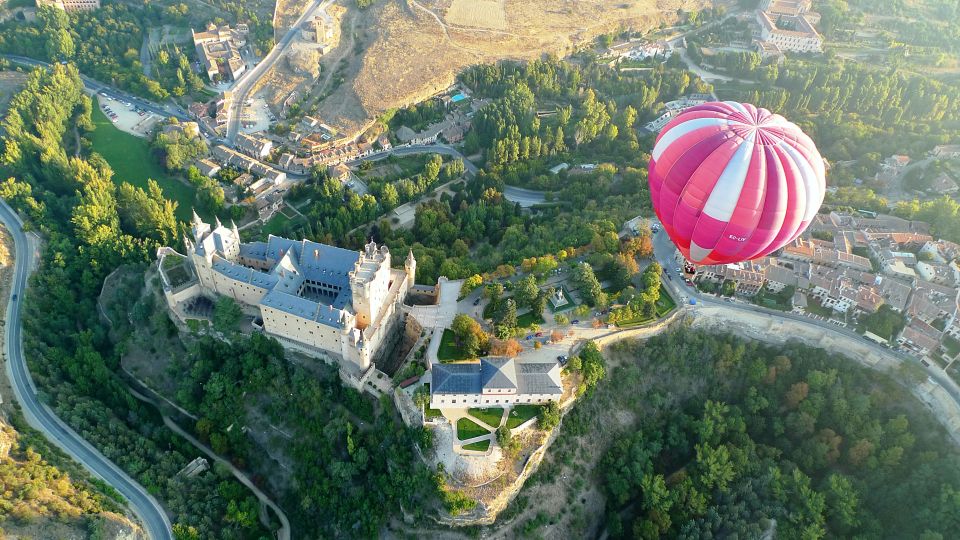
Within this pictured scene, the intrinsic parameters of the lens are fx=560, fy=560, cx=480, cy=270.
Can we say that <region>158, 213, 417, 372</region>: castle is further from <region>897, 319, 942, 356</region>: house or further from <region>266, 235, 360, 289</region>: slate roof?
<region>897, 319, 942, 356</region>: house

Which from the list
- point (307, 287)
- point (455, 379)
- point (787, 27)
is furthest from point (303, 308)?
point (787, 27)

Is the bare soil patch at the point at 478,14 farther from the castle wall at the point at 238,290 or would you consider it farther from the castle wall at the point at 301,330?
the castle wall at the point at 301,330

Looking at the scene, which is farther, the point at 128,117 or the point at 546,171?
the point at 128,117

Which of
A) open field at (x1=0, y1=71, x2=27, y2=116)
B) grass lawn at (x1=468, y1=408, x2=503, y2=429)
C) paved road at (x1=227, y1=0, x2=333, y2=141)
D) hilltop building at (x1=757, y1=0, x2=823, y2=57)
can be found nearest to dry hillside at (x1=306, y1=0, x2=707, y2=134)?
paved road at (x1=227, y1=0, x2=333, y2=141)

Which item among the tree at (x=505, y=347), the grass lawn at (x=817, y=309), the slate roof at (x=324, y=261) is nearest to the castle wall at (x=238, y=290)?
the slate roof at (x=324, y=261)

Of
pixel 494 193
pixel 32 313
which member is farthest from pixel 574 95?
pixel 32 313

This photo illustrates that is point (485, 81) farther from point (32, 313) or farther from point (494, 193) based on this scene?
point (32, 313)

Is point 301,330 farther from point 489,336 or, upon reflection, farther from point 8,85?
point 8,85
